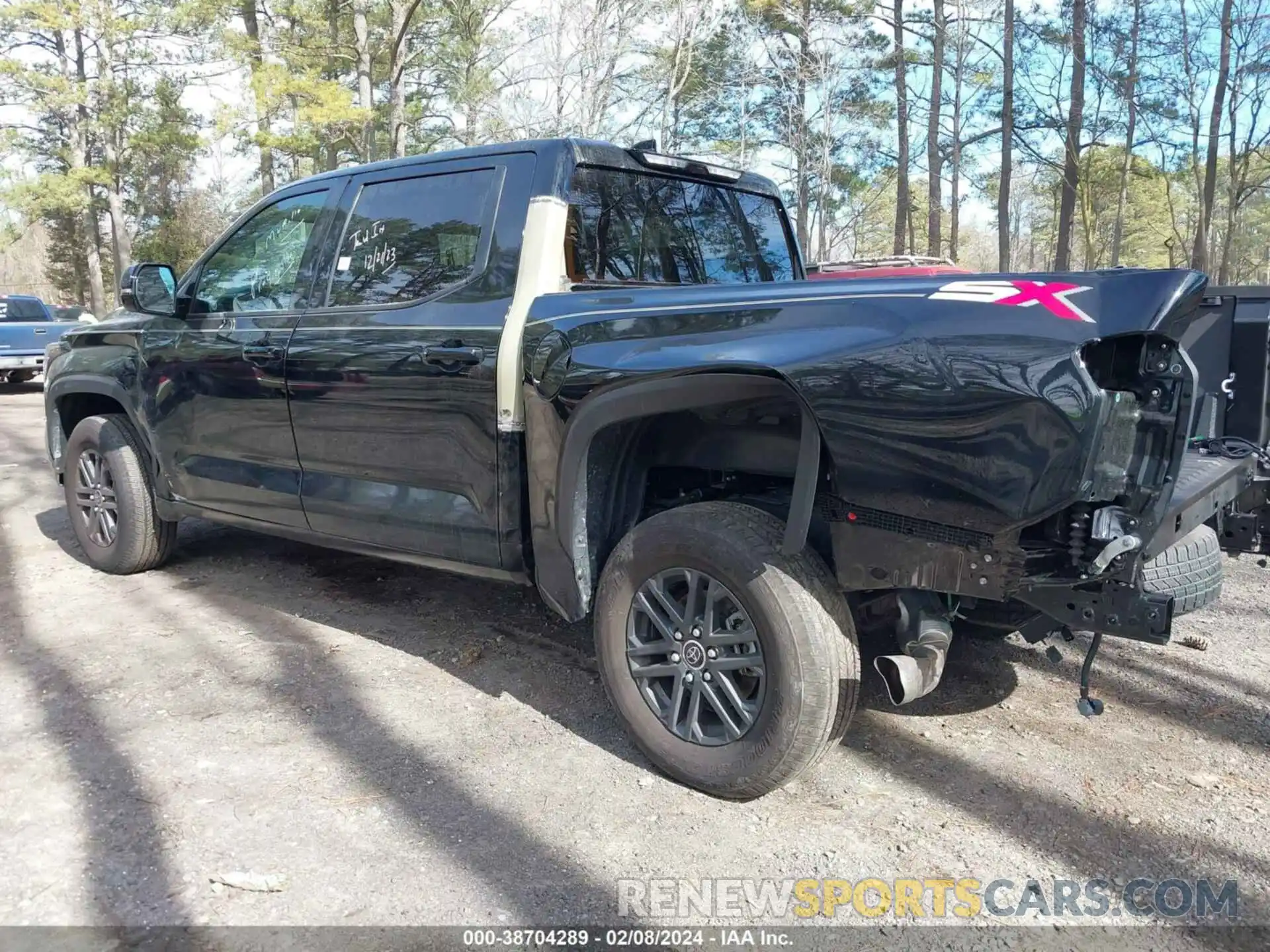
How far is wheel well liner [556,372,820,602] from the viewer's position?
251cm

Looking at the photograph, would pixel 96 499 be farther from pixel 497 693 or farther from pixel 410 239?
pixel 497 693

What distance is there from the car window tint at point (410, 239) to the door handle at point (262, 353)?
0.34 m

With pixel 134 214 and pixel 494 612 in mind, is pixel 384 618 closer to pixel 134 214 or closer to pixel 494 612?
pixel 494 612

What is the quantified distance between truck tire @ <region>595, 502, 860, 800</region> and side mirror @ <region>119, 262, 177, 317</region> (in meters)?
2.80

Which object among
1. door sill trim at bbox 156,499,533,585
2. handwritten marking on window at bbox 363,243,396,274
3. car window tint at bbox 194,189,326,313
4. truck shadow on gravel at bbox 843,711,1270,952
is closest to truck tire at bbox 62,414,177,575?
door sill trim at bbox 156,499,533,585

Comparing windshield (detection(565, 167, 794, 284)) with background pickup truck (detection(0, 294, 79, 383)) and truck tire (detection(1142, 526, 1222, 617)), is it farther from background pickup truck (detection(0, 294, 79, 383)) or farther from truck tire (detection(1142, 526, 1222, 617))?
background pickup truck (detection(0, 294, 79, 383))

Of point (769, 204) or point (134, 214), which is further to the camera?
point (134, 214)

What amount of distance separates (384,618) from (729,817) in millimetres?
2312

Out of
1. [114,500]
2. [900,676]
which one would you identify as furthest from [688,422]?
[114,500]

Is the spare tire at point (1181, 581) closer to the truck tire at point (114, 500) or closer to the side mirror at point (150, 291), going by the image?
the side mirror at point (150, 291)

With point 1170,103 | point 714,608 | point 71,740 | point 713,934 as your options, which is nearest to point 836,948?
point 713,934

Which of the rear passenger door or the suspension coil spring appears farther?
the rear passenger door

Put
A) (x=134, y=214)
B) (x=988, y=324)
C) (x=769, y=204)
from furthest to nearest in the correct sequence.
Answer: (x=134, y=214) < (x=769, y=204) < (x=988, y=324)

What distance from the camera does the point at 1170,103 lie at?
67.6 ft
